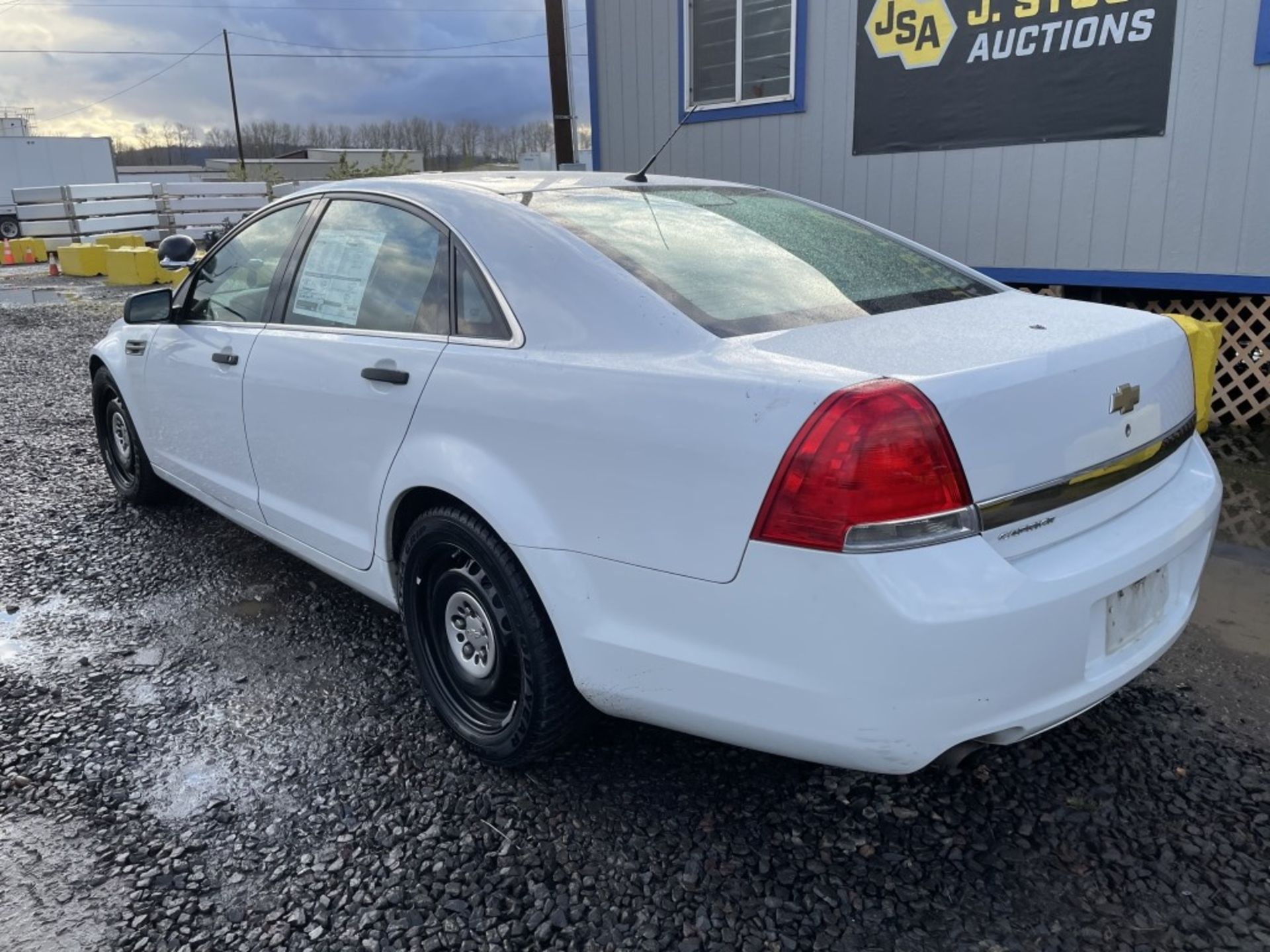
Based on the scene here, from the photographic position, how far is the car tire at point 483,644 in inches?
101

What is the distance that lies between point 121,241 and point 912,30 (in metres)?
18.4

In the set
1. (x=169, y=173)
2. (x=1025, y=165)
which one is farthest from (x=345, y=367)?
(x=169, y=173)

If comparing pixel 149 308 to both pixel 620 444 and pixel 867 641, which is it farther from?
pixel 867 641

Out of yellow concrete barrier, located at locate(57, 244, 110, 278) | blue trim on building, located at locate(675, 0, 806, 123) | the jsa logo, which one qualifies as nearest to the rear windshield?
the jsa logo

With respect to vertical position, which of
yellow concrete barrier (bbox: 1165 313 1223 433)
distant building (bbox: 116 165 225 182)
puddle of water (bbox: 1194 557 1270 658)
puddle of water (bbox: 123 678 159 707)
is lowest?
puddle of water (bbox: 1194 557 1270 658)

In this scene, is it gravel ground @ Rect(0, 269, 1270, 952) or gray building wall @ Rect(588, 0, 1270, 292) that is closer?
gravel ground @ Rect(0, 269, 1270, 952)

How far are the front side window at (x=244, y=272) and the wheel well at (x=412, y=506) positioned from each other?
113 cm

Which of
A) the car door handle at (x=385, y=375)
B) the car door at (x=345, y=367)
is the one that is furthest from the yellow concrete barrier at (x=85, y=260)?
the car door handle at (x=385, y=375)

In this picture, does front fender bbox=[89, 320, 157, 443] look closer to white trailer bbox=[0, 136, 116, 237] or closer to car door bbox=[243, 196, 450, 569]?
car door bbox=[243, 196, 450, 569]

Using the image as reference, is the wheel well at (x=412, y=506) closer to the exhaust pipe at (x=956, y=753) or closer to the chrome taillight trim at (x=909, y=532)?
the chrome taillight trim at (x=909, y=532)

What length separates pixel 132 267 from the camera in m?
17.3

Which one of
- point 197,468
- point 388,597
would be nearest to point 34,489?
point 197,468

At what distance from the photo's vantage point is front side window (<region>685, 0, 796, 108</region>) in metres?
8.18

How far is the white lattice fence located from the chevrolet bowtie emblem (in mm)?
4930
